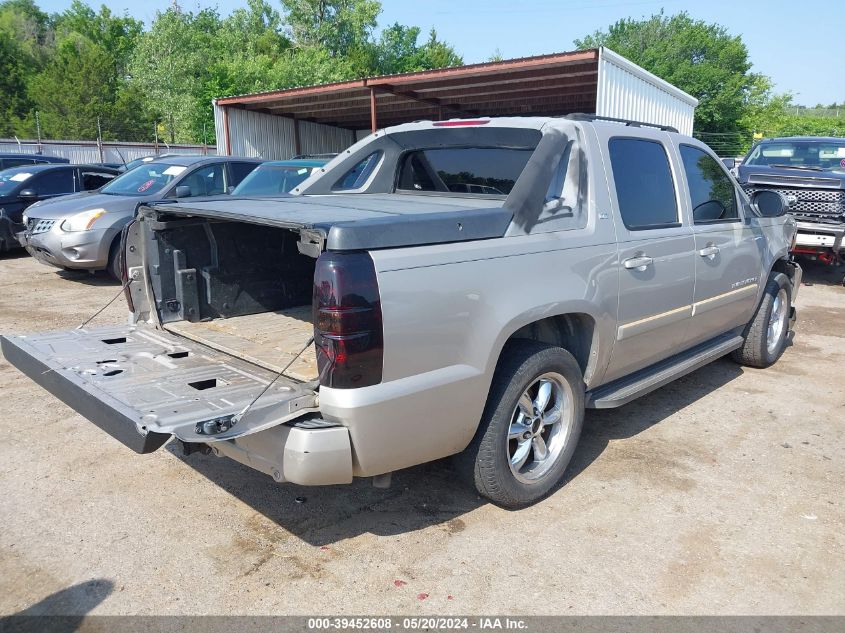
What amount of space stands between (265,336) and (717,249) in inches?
122

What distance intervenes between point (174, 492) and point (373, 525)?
1.16 meters

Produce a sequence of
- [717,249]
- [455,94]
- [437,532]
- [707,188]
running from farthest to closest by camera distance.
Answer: [455,94]
[707,188]
[717,249]
[437,532]

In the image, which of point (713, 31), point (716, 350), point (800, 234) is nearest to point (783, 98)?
point (713, 31)

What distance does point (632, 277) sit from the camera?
13.3 ft

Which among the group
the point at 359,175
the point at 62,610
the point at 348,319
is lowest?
the point at 62,610

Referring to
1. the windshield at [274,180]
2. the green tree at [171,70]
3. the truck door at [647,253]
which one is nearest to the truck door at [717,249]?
the truck door at [647,253]

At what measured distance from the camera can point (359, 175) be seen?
5180 millimetres

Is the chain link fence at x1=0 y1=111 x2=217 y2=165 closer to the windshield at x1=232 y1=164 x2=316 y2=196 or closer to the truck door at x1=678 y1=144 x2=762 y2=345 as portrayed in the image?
the windshield at x1=232 y1=164 x2=316 y2=196

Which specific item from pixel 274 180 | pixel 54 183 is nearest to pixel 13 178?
pixel 54 183

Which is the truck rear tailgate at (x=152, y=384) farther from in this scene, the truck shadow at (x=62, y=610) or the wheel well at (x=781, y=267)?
the wheel well at (x=781, y=267)

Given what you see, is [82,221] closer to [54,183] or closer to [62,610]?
[54,183]

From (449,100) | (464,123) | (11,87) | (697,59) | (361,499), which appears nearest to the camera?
(361,499)

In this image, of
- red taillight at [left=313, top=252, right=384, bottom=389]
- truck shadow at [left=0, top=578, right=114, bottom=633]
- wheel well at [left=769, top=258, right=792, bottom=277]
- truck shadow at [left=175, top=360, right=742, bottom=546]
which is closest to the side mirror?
wheel well at [left=769, top=258, right=792, bottom=277]

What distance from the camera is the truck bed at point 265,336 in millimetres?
3605
